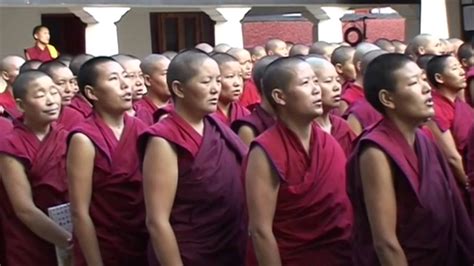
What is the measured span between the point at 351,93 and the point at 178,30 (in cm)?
1156

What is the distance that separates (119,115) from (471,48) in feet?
13.4

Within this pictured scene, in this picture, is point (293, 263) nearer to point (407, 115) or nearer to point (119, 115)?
point (407, 115)

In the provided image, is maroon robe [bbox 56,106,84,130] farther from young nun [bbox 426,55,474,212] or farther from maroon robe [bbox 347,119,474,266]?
maroon robe [bbox 347,119,474,266]

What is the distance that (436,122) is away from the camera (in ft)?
17.7

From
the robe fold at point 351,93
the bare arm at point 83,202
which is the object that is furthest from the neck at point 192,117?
the robe fold at point 351,93

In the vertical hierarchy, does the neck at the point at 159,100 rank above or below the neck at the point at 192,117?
below

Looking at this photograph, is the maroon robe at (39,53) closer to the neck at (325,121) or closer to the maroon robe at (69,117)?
the maroon robe at (69,117)

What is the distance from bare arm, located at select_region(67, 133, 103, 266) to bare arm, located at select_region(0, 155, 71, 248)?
0.31 meters

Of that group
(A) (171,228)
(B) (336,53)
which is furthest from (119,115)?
(B) (336,53)

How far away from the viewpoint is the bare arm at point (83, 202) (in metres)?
4.33

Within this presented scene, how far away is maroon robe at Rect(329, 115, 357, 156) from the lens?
4883mm

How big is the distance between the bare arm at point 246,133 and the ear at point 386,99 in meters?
1.14

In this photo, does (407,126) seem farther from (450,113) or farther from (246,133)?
(450,113)

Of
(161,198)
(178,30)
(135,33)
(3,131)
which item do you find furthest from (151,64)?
(178,30)
